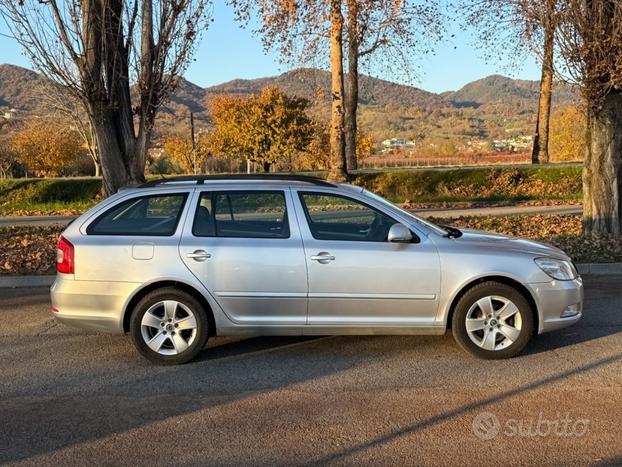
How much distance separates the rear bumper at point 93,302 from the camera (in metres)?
5.25

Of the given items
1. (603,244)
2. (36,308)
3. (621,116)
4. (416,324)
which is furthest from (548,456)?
(621,116)

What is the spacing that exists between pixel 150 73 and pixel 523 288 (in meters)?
8.26

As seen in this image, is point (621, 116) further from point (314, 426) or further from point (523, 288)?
point (314, 426)

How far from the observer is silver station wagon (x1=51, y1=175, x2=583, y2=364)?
5188 mm

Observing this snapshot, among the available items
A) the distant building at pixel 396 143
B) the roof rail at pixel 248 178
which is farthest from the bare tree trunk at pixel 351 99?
the distant building at pixel 396 143

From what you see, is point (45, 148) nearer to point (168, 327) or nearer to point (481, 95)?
point (168, 327)

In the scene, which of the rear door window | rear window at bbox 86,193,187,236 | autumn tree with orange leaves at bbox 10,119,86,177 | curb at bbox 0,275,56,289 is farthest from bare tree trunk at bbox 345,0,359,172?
autumn tree with orange leaves at bbox 10,119,86,177

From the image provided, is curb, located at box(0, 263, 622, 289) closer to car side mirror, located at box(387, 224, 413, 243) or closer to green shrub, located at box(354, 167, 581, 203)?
car side mirror, located at box(387, 224, 413, 243)

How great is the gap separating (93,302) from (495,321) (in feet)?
11.6

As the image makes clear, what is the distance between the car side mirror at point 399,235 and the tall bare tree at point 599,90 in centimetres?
624

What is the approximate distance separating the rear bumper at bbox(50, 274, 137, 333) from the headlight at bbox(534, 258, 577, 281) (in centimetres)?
358

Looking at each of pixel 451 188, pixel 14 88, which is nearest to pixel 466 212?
pixel 451 188

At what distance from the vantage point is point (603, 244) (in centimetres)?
998

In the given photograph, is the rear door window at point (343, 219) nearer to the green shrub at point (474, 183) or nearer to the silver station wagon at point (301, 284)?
the silver station wagon at point (301, 284)
